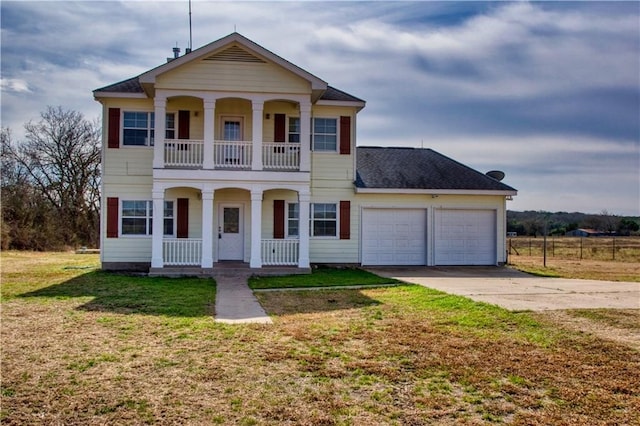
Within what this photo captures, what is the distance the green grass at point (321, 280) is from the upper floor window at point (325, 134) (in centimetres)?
459

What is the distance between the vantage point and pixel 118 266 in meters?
17.5

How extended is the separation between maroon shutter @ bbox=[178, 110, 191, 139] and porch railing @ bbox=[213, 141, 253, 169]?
1.51 metres

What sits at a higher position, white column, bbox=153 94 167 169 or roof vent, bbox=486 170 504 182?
white column, bbox=153 94 167 169

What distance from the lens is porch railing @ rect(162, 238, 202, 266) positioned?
53.7 feet

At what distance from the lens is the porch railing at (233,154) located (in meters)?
16.7

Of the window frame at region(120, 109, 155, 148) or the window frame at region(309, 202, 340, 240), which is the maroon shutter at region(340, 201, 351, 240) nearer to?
the window frame at region(309, 202, 340, 240)

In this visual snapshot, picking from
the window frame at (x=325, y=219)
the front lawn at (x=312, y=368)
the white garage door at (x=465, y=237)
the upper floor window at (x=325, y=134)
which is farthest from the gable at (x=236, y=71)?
the front lawn at (x=312, y=368)

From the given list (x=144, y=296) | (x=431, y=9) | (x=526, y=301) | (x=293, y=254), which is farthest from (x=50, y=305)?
(x=431, y=9)

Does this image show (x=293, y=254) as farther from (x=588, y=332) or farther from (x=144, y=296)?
(x=588, y=332)

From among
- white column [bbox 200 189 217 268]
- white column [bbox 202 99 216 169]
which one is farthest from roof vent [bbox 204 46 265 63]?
white column [bbox 200 189 217 268]

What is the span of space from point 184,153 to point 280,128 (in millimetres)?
3504

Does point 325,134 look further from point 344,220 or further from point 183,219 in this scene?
point 183,219

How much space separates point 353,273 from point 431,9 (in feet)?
26.9

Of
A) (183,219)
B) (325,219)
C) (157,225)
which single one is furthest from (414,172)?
(157,225)
